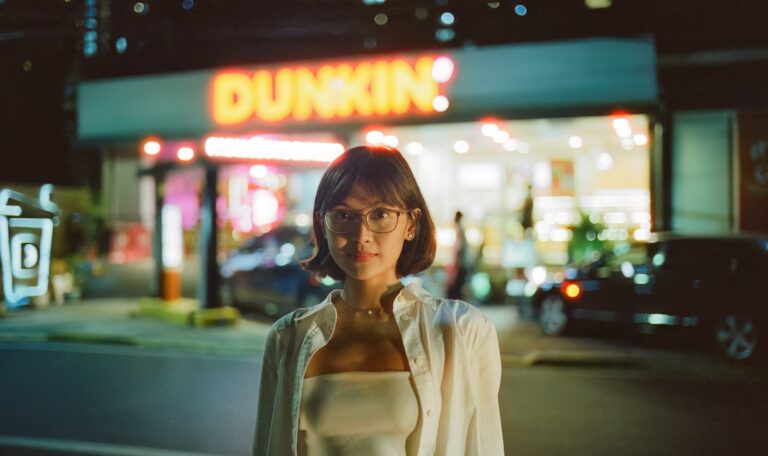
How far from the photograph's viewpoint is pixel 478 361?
80.7 inches

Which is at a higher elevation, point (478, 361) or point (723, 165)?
point (723, 165)

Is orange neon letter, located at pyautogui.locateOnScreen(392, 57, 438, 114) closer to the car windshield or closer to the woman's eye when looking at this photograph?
the car windshield

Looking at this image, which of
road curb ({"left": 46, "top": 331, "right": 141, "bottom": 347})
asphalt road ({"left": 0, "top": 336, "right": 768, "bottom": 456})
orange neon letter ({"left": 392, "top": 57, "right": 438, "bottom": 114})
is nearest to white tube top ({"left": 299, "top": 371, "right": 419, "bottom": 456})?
asphalt road ({"left": 0, "top": 336, "right": 768, "bottom": 456})

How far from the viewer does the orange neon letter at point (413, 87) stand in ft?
46.6

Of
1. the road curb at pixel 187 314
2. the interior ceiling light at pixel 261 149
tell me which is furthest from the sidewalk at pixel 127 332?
the interior ceiling light at pixel 261 149

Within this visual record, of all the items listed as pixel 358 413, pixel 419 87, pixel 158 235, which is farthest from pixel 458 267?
pixel 358 413

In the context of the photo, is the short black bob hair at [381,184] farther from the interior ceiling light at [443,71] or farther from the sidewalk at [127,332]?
the interior ceiling light at [443,71]

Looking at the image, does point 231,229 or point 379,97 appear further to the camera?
point 231,229

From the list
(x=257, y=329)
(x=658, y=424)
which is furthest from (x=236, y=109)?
(x=658, y=424)

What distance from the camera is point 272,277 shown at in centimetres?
1430

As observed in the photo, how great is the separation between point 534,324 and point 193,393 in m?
7.58

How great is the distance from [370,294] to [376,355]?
20 centimetres

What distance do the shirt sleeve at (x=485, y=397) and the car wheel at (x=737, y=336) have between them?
29.8 feet

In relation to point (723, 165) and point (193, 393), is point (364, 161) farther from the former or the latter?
point (723, 165)
